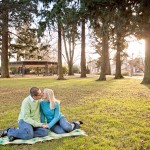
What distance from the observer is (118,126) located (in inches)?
255

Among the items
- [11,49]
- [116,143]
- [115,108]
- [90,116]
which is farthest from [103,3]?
[11,49]

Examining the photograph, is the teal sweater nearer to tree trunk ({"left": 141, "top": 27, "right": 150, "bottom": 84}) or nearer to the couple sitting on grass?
the couple sitting on grass

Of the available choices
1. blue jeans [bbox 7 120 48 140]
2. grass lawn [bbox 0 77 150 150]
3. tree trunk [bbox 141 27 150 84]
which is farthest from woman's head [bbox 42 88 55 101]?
tree trunk [bbox 141 27 150 84]

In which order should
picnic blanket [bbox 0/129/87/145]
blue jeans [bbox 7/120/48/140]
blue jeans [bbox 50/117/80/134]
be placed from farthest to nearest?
blue jeans [bbox 50/117/80/134], blue jeans [bbox 7/120/48/140], picnic blanket [bbox 0/129/87/145]

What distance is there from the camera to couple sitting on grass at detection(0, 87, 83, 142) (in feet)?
18.2

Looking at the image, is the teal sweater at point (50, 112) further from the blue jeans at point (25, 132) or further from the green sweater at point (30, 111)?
the blue jeans at point (25, 132)

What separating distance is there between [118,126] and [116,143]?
1.30m

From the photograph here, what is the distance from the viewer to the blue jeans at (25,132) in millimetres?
5512

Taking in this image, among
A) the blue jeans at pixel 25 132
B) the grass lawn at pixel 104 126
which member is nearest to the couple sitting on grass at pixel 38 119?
the blue jeans at pixel 25 132

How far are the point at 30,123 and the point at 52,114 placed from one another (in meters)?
0.62

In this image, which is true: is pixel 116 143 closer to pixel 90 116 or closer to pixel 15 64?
pixel 90 116

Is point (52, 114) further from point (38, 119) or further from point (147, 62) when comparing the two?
point (147, 62)

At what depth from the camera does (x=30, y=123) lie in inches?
223

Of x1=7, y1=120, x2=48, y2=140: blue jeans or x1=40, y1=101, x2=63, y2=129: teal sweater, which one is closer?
x1=7, y1=120, x2=48, y2=140: blue jeans
